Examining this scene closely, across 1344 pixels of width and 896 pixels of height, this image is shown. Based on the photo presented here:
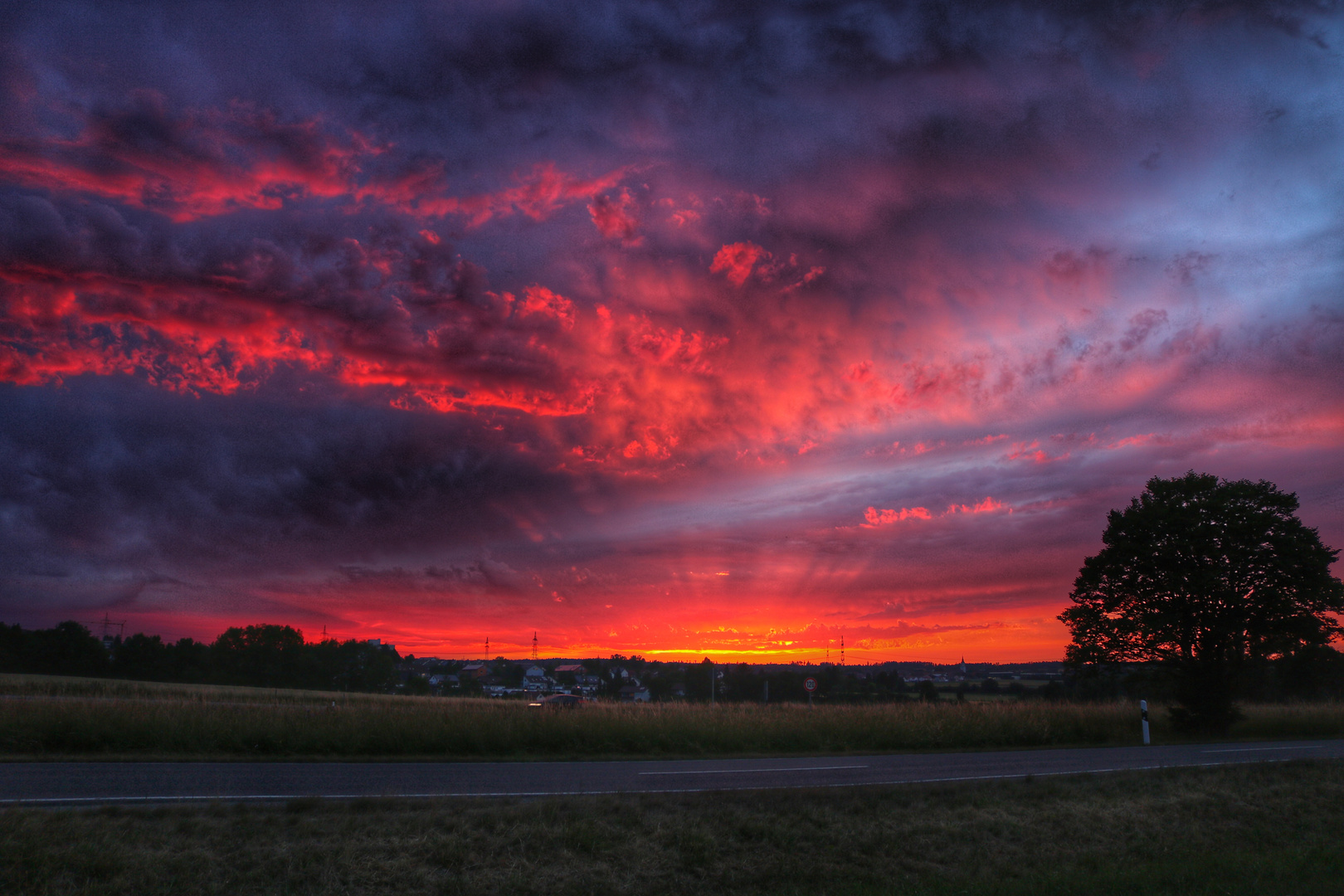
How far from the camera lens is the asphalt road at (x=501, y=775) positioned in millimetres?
10500

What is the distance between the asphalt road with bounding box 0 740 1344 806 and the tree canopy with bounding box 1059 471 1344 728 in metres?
9.93

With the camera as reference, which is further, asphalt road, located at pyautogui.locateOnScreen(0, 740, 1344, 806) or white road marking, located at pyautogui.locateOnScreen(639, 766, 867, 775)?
white road marking, located at pyautogui.locateOnScreen(639, 766, 867, 775)

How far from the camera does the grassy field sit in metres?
15.8

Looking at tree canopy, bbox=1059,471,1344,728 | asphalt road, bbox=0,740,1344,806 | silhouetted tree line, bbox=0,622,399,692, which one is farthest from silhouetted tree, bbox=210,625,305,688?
tree canopy, bbox=1059,471,1344,728

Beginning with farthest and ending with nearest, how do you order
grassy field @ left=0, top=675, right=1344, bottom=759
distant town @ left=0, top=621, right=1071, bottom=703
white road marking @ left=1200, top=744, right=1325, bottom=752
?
distant town @ left=0, top=621, right=1071, bottom=703 → white road marking @ left=1200, top=744, right=1325, bottom=752 → grassy field @ left=0, top=675, right=1344, bottom=759

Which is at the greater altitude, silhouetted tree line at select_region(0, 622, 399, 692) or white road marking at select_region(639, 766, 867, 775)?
white road marking at select_region(639, 766, 867, 775)

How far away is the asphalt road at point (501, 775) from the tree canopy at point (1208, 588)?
9926 mm

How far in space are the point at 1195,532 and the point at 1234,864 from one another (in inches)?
920

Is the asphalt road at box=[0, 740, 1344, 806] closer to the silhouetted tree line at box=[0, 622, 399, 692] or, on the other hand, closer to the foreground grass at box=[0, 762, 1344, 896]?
the foreground grass at box=[0, 762, 1344, 896]

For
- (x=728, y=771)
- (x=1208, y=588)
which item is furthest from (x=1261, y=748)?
(x=728, y=771)

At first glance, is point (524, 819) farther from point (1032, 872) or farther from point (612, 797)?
point (1032, 872)

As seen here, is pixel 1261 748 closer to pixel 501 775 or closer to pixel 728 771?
pixel 728 771

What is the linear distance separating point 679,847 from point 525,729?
36.4 ft

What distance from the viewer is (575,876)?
7582mm
